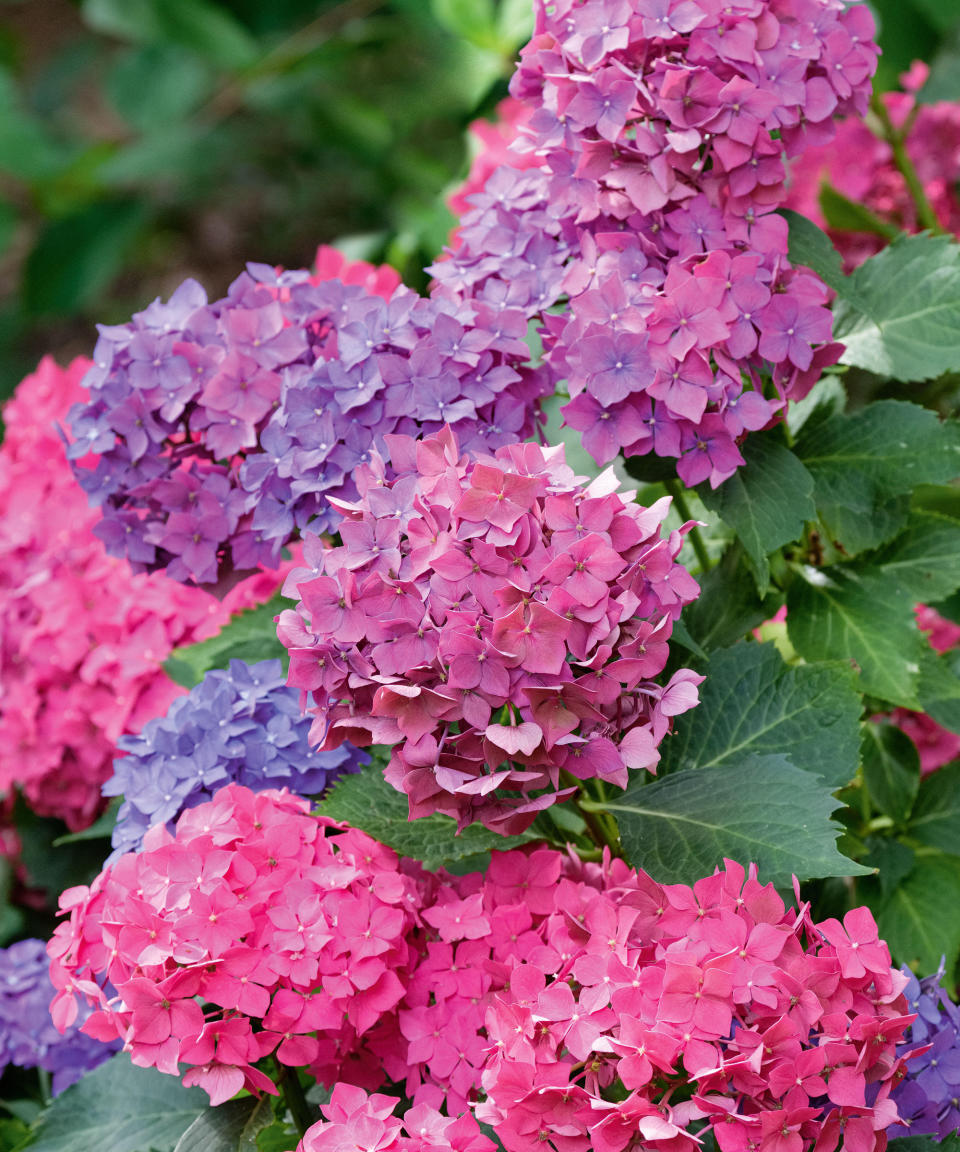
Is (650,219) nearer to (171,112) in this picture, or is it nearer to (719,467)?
(719,467)

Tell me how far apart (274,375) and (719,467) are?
328 millimetres

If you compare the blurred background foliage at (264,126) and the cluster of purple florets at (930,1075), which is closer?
the cluster of purple florets at (930,1075)

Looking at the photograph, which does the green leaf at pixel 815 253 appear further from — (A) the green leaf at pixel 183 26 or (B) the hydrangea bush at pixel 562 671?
(A) the green leaf at pixel 183 26

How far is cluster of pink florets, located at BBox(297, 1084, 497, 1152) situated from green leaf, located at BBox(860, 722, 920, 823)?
0.54 meters

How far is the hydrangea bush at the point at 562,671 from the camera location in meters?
0.73

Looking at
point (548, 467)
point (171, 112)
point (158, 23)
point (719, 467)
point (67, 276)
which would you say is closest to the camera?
point (548, 467)

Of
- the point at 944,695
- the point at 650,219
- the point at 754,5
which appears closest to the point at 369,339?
the point at 650,219

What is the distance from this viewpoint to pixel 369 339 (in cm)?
94

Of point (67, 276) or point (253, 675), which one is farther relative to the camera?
point (67, 276)

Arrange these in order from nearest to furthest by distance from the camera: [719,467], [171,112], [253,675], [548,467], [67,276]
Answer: [548,467], [719,467], [253,675], [171,112], [67,276]

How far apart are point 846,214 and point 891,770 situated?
2.11 feet

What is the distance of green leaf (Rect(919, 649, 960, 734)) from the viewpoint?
106 centimetres

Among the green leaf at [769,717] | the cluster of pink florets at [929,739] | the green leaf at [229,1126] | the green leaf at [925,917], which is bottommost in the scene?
the cluster of pink florets at [929,739]

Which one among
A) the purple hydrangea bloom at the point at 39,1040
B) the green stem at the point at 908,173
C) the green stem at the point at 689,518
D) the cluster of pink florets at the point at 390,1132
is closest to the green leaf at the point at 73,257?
the green stem at the point at 908,173
